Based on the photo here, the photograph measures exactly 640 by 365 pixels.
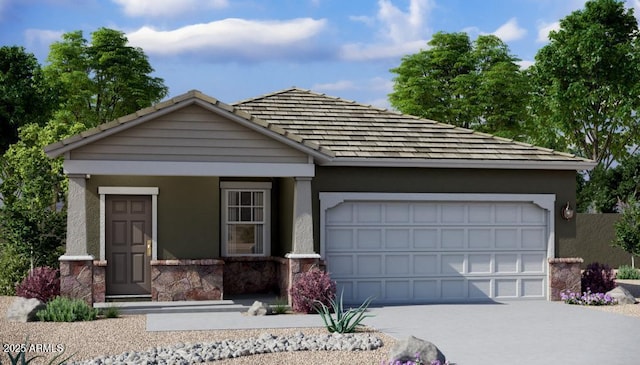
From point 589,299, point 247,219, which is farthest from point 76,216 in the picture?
point 589,299

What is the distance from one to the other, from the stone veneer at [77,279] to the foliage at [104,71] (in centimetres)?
3039

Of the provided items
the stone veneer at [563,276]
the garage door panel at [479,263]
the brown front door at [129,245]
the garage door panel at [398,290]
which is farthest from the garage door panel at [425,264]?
the brown front door at [129,245]

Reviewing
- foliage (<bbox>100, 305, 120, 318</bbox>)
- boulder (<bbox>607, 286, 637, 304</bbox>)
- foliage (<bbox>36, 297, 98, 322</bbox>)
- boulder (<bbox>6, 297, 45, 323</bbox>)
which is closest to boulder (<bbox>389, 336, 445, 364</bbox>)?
foliage (<bbox>36, 297, 98, 322</bbox>)

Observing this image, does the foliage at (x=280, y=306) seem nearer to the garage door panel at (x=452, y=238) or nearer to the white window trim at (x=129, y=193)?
the white window trim at (x=129, y=193)

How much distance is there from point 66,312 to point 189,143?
3.87 metres

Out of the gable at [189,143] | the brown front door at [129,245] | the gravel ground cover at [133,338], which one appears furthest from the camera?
the brown front door at [129,245]

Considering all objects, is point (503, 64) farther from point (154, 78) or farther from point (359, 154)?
point (359, 154)

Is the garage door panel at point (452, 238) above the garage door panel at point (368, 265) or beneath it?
above

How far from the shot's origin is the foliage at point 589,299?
59.7ft

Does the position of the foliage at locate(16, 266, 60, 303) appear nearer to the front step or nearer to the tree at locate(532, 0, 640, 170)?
the front step

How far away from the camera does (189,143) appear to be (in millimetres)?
16281

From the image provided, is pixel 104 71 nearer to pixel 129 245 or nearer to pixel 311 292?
Result: pixel 129 245

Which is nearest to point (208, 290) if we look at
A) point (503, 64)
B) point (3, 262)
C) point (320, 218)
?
point (320, 218)

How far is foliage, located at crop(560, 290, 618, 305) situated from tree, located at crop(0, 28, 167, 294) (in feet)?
37.7
